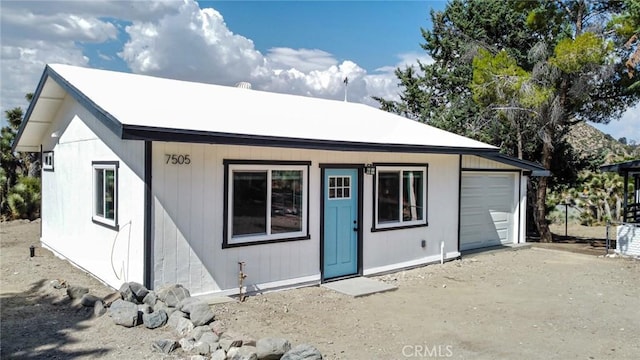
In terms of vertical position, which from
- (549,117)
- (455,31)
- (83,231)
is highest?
(455,31)

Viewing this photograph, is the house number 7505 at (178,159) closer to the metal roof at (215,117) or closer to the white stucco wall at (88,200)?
the white stucco wall at (88,200)

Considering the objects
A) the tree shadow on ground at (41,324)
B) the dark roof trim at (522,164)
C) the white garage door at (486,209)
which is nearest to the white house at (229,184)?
the tree shadow on ground at (41,324)

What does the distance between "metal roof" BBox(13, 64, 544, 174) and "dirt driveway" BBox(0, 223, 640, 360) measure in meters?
2.50

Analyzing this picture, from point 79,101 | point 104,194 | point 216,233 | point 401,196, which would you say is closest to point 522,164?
point 401,196

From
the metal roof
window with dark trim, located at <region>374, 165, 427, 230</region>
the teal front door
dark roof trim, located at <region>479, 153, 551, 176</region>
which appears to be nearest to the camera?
the metal roof

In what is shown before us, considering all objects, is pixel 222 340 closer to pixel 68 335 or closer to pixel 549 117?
pixel 68 335

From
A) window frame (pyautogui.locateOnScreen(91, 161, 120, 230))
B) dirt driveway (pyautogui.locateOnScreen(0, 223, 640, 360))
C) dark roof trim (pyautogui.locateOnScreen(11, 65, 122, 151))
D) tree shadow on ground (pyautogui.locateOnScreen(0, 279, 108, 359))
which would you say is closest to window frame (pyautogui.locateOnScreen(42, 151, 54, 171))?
dark roof trim (pyautogui.locateOnScreen(11, 65, 122, 151))

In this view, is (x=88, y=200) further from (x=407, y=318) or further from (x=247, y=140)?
(x=407, y=318)

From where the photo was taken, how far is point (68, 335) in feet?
18.5

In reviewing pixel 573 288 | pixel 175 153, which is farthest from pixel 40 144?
pixel 573 288

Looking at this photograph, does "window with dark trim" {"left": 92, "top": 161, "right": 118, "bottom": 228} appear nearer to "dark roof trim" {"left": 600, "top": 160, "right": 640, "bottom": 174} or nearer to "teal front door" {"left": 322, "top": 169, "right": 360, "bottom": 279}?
"teal front door" {"left": 322, "top": 169, "right": 360, "bottom": 279}

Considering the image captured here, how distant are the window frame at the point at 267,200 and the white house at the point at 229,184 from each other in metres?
0.02

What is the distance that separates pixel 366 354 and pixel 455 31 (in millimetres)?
19194

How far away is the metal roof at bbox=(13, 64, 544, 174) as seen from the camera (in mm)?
6723
